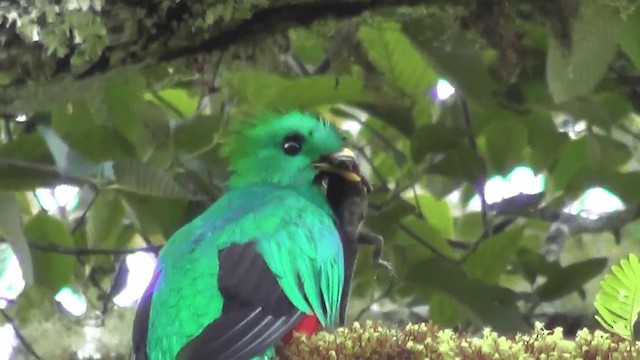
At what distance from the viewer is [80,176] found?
1.59 metres

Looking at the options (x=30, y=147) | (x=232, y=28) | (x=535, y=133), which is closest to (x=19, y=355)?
(x=30, y=147)

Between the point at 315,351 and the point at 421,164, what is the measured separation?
966 millimetres

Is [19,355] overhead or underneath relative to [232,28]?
underneath

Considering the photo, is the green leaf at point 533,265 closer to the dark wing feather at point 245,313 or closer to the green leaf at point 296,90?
the green leaf at point 296,90

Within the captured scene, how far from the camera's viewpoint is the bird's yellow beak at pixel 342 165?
132 centimetres

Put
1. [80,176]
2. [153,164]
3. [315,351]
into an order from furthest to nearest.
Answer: [153,164] < [80,176] < [315,351]

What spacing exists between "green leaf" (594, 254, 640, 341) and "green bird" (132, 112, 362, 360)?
0.98 ft

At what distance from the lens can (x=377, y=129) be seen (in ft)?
6.48

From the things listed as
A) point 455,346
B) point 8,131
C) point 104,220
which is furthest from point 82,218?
point 455,346

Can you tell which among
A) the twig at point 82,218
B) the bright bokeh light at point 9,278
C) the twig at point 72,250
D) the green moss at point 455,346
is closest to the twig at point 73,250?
the twig at point 72,250

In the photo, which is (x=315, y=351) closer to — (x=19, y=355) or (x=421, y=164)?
(x=421, y=164)

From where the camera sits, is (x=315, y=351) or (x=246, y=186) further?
(x=246, y=186)

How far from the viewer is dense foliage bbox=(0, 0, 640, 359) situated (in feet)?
4.57

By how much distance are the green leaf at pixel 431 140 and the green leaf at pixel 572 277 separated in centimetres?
27
